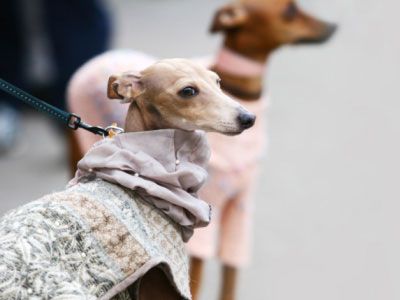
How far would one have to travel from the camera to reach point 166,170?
99 cm

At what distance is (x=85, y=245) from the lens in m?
0.93

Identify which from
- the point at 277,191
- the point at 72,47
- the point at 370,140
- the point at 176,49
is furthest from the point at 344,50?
the point at 176,49

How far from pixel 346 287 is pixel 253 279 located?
256 mm

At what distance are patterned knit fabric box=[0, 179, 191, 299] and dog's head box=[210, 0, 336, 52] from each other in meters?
A: 0.75

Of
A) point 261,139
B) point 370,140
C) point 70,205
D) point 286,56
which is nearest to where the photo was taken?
point 70,205

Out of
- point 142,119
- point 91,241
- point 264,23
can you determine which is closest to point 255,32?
point 264,23

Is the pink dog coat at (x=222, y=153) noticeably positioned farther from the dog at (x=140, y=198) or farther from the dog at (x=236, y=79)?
the dog at (x=140, y=198)

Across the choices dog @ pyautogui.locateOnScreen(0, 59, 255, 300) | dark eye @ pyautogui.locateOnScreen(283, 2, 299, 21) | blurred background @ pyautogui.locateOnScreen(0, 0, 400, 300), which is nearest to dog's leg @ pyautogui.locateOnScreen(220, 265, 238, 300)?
blurred background @ pyautogui.locateOnScreen(0, 0, 400, 300)

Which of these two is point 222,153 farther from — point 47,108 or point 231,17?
point 47,108

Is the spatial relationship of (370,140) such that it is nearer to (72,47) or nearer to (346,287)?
(346,287)

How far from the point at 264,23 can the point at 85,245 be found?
854mm

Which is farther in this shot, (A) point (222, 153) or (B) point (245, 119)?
(A) point (222, 153)

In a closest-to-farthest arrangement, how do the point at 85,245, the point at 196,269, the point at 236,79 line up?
the point at 85,245 → the point at 236,79 → the point at 196,269

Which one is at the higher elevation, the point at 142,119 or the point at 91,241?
the point at 142,119
